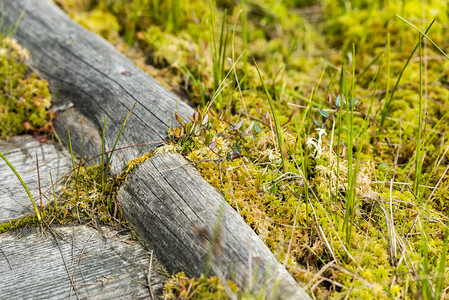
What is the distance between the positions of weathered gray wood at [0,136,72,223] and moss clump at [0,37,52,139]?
0.14 m

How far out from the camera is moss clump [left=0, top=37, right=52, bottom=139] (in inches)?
137

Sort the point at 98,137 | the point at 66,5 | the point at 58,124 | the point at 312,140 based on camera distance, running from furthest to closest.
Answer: the point at 66,5 < the point at 58,124 < the point at 98,137 < the point at 312,140

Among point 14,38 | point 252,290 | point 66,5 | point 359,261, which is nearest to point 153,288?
point 252,290

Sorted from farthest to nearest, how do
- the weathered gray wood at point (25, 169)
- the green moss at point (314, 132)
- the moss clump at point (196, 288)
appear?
the weathered gray wood at point (25, 169) < the green moss at point (314, 132) < the moss clump at point (196, 288)

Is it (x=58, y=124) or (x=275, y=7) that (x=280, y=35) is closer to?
(x=275, y=7)

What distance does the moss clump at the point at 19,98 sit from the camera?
347cm

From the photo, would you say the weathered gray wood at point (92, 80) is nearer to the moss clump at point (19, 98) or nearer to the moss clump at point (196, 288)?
the moss clump at point (19, 98)

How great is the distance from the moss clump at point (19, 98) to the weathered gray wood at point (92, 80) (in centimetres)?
13

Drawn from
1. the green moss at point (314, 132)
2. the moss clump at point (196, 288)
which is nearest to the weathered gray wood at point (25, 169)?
the green moss at point (314, 132)

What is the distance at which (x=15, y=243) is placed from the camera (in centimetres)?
245

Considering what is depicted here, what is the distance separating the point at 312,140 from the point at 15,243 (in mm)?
2422

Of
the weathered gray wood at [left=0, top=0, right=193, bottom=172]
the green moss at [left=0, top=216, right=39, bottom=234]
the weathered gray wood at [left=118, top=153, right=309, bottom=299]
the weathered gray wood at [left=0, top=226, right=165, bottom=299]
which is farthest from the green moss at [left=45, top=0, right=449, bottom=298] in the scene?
the green moss at [left=0, top=216, right=39, bottom=234]

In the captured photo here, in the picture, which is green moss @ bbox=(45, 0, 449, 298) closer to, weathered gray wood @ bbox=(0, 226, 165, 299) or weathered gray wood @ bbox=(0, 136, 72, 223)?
weathered gray wood @ bbox=(0, 226, 165, 299)

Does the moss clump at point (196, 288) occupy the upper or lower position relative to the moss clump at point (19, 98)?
lower
